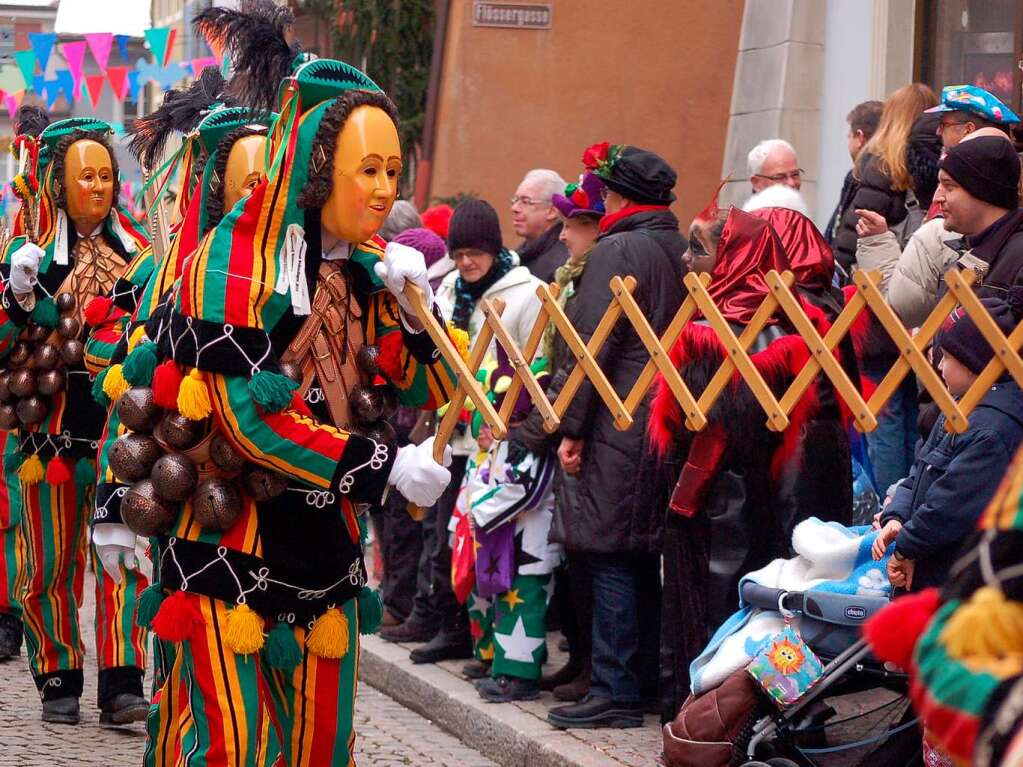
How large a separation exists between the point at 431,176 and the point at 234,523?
9.96 m

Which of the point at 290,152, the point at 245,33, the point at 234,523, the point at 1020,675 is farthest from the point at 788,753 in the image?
the point at 1020,675

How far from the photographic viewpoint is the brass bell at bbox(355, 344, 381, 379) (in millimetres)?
4391

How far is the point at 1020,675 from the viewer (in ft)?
6.40

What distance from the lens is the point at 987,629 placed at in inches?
78.8

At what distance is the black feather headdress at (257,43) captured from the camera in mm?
4781

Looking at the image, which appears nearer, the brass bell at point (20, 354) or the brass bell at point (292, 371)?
the brass bell at point (292, 371)

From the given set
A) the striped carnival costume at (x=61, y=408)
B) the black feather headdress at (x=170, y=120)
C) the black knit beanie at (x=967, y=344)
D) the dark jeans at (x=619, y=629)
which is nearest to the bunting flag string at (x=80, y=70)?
the striped carnival costume at (x=61, y=408)

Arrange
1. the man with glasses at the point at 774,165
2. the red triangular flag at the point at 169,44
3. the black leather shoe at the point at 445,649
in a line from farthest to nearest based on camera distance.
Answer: the red triangular flag at the point at 169,44
the man with glasses at the point at 774,165
the black leather shoe at the point at 445,649

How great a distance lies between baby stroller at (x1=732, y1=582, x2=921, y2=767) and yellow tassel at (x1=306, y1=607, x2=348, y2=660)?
3.64ft

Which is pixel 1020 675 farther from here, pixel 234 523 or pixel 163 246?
pixel 163 246

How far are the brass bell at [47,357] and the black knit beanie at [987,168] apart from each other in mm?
3422

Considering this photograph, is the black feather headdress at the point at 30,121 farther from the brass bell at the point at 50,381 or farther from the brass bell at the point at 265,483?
the brass bell at the point at 265,483

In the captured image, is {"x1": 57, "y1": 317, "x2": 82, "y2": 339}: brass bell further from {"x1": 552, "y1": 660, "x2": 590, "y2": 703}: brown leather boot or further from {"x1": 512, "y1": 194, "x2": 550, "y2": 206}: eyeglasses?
{"x1": 552, "y1": 660, "x2": 590, "y2": 703}: brown leather boot

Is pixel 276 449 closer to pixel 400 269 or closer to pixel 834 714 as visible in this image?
pixel 400 269
